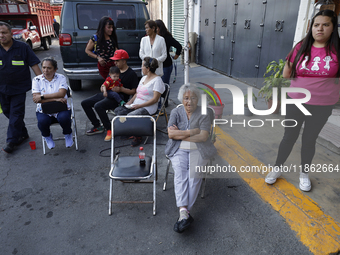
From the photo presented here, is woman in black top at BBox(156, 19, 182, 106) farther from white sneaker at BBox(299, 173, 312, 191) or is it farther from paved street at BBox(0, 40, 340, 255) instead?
white sneaker at BBox(299, 173, 312, 191)

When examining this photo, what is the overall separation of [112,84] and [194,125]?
2084 mm

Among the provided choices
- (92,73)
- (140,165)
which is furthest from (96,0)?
(140,165)

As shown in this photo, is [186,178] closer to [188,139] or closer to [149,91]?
[188,139]

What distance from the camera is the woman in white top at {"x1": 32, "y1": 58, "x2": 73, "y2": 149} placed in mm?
3725

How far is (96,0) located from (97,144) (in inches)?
146

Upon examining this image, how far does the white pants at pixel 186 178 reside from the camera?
8.05 ft

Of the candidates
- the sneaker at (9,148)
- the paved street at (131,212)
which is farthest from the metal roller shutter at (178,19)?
the sneaker at (9,148)

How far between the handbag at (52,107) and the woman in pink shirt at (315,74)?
319 centimetres

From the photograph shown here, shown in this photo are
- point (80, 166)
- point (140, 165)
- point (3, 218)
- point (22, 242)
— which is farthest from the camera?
point (80, 166)

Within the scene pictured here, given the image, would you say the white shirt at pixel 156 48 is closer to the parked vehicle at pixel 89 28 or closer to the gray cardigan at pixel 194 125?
the parked vehicle at pixel 89 28

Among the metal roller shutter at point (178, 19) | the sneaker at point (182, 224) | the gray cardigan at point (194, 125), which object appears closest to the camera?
the sneaker at point (182, 224)

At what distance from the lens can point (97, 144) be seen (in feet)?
13.6

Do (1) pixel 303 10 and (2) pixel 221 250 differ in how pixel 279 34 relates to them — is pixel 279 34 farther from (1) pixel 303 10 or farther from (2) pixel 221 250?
(2) pixel 221 250

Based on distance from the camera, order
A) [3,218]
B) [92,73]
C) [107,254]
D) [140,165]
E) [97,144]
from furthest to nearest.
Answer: [92,73] < [97,144] < [140,165] < [3,218] < [107,254]
